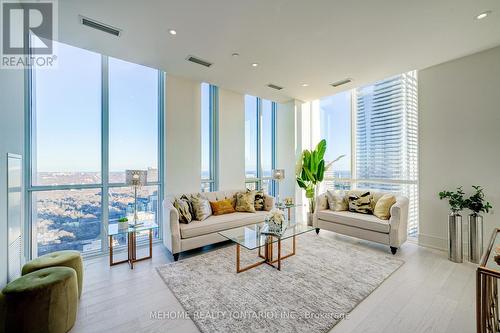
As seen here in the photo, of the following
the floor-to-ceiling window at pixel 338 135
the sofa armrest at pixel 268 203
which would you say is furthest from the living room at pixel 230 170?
the floor-to-ceiling window at pixel 338 135

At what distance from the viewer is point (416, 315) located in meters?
1.97

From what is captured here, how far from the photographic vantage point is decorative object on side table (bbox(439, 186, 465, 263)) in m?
3.03

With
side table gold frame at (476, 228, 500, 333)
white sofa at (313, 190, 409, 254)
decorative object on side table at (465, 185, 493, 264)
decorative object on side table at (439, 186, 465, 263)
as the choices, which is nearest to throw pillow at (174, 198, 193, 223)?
white sofa at (313, 190, 409, 254)

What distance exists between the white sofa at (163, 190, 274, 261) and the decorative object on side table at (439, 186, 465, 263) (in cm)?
291

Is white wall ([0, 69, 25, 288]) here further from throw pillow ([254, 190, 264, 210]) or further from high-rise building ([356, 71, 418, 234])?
high-rise building ([356, 71, 418, 234])

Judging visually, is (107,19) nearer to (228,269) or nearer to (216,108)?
(216,108)

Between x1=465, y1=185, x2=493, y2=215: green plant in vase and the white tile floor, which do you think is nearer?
the white tile floor

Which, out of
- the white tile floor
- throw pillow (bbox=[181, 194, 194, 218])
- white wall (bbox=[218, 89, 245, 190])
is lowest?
the white tile floor

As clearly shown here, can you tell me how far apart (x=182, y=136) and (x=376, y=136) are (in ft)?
13.9

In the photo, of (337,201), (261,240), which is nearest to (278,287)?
(261,240)

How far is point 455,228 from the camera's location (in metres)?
3.06

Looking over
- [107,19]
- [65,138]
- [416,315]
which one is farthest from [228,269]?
[107,19]

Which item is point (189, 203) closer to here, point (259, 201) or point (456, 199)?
point (259, 201)

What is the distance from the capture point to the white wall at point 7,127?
6.28 ft
